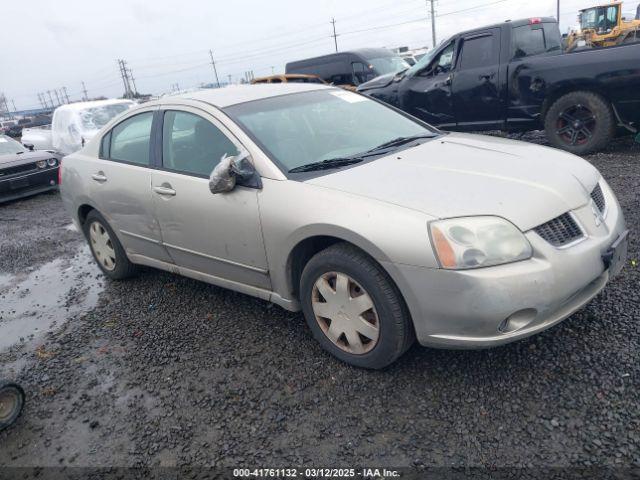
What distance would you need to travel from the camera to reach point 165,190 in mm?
3535

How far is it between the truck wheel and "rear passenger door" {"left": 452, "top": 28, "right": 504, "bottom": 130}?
2.58ft

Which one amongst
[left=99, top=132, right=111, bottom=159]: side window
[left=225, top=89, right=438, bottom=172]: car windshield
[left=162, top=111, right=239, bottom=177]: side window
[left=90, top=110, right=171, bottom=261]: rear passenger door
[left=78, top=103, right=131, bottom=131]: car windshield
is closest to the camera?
[left=225, top=89, right=438, bottom=172]: car windshield

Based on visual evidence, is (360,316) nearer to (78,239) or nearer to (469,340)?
(469,340)

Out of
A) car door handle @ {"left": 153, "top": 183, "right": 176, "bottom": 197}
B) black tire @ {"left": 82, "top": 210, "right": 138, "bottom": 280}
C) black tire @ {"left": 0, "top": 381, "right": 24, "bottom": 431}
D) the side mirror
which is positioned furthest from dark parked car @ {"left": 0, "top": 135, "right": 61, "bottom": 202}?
the side mirror

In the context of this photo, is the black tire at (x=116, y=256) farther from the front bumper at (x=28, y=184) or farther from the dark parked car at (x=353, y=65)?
the dark parked car at (x=353, y=65)

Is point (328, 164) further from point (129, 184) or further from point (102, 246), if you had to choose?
point (102, 246)

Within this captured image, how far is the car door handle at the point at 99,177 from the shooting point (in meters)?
4.15

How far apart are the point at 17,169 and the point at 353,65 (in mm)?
8495

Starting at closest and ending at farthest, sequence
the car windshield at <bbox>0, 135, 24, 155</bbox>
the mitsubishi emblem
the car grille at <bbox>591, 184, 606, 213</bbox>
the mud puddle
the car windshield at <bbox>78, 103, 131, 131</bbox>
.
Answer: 1. the mitsubishi emblem
2. the car grille at <bbox>591, 184, 606, 213</bbox>
3. the mud puddle
4. the car windshield at <bbox>0, 135, 24, 155</bbox>
5. the car windshield at <bbox>78, 103, 131, 131</bbox>

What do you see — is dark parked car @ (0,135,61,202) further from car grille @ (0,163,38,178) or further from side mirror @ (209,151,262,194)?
side mirror @ (209,151,262,194)

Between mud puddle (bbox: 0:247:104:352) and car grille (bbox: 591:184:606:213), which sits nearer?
car grille (bbox: 591:184:606:213)

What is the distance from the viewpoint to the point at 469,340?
2414mm

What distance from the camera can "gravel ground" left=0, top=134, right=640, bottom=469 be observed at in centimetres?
228

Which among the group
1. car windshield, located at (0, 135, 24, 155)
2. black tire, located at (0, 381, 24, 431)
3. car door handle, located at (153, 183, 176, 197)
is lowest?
black tire, located at (0, 381, 24, 431)
